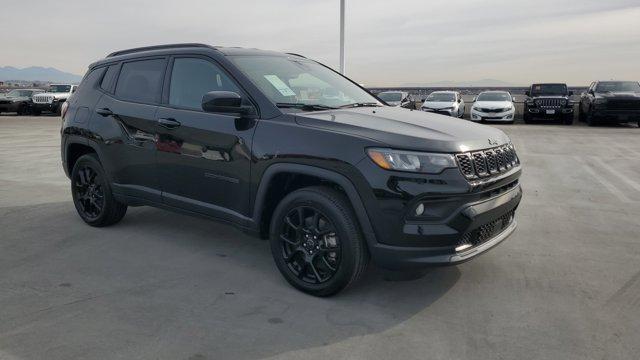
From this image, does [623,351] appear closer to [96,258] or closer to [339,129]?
[339,129]

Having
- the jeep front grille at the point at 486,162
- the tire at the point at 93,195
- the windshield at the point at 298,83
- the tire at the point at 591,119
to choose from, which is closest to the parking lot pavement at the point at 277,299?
the tire at the point at 93,195

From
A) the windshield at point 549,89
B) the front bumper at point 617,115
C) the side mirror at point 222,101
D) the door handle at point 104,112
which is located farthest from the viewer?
the windshield at point 549,89

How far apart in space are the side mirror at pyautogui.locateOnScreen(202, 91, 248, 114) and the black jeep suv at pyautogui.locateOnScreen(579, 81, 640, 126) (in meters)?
17.9

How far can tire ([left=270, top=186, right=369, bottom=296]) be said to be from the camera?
11.2ft

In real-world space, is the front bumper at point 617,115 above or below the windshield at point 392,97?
below

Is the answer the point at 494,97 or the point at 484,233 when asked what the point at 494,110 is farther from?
the point at 484,233

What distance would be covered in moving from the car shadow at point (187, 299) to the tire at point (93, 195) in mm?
295

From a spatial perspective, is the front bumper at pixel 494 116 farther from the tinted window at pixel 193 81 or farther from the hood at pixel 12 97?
the hood at pixel 12 97

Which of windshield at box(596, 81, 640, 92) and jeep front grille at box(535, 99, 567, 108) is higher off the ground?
windshield at box(596, 81, 640, 92)

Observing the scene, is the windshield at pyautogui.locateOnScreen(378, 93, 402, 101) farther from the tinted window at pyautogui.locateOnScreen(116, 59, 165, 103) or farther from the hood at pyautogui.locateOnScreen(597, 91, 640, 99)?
the tinted window at pyautogui.locateOnScreen(116, 59, 165, 103)

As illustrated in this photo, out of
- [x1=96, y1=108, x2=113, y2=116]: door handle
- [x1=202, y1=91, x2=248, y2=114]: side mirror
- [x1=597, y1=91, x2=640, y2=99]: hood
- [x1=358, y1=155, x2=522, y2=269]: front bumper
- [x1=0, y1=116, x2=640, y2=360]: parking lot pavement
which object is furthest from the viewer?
[x1=597, y1=91, x2=640, y2=99]: hood

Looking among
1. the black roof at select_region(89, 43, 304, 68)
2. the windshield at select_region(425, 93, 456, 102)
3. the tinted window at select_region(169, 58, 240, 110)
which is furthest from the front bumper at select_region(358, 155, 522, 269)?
the windshield at select_region(425, 93, 456, 102)

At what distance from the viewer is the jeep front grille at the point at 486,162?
3344 mm

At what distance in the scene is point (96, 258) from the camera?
450 centimetres
